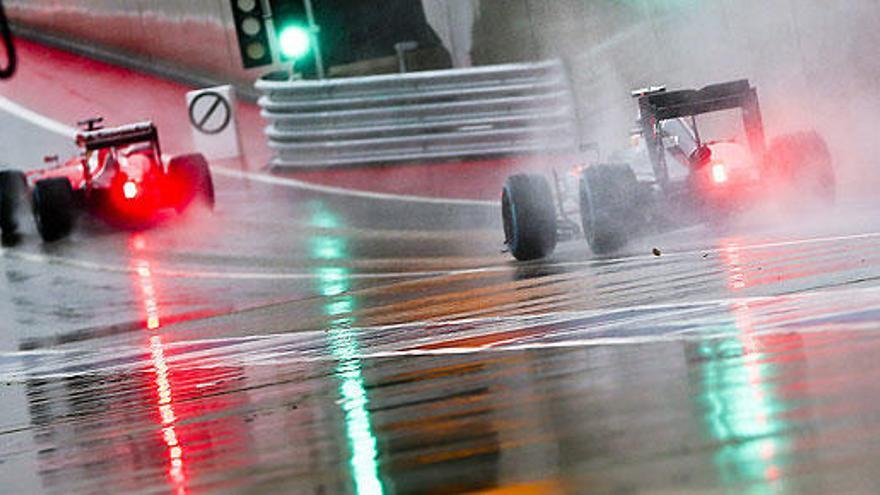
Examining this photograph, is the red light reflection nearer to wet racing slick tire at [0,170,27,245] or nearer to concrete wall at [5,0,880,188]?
wet racing slick tire at [0,170,27,245]

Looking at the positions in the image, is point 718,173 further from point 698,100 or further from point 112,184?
point 112,184

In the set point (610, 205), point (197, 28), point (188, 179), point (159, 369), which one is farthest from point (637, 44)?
point (159, 369)

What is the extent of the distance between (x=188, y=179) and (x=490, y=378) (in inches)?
711

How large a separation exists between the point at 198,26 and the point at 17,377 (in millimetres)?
21022

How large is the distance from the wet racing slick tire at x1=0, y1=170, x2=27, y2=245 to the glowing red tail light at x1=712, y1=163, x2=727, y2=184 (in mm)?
11673

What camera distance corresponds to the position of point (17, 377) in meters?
12.8

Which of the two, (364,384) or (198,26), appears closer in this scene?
(364,384)

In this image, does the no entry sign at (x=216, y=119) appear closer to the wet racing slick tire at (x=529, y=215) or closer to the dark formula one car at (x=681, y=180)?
the wet racing slick tire at (x=529, y=215)

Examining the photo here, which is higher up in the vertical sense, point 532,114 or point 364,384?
point 532,114

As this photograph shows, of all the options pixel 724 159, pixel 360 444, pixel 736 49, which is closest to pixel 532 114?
pixel 736 49

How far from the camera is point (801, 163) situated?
16656mm

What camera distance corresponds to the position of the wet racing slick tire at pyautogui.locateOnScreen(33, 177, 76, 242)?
24.4 m

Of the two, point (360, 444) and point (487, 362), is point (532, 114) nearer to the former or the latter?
point (487, 362)

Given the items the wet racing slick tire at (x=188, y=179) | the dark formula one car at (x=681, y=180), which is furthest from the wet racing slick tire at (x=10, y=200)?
the dark formula one car at (x=681, y=180)
